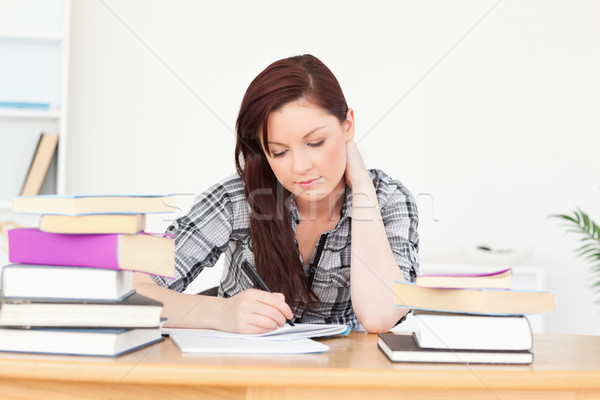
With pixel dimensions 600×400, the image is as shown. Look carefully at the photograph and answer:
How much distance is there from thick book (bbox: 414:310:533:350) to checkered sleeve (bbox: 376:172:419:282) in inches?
22.3

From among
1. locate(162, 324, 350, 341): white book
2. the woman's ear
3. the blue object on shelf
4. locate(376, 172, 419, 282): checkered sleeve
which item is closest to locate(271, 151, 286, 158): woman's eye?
the woman's ear

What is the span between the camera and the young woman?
4.51 feet

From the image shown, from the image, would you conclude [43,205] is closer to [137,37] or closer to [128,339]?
[128,339]

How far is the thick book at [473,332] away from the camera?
2.80 ft

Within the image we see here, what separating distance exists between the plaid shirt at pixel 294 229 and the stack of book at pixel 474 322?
626 millimetres

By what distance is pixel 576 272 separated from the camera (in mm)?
3186

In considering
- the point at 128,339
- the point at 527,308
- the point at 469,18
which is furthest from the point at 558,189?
the point at 128,339

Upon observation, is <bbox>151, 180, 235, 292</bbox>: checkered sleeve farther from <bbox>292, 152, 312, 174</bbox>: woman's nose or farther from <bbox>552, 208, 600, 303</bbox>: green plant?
<bbox>552, 208, 600, 303</bbox>: green plant

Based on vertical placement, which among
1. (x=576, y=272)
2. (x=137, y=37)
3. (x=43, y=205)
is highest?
(x=137, y=37)

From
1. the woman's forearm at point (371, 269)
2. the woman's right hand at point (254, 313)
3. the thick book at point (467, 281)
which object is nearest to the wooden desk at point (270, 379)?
the thick book at point (467, 281)

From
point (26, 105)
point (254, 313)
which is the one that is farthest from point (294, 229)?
point (26, 105)

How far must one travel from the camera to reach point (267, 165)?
164cm

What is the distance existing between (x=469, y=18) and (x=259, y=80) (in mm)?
2150

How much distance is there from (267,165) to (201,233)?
0.26 metres
